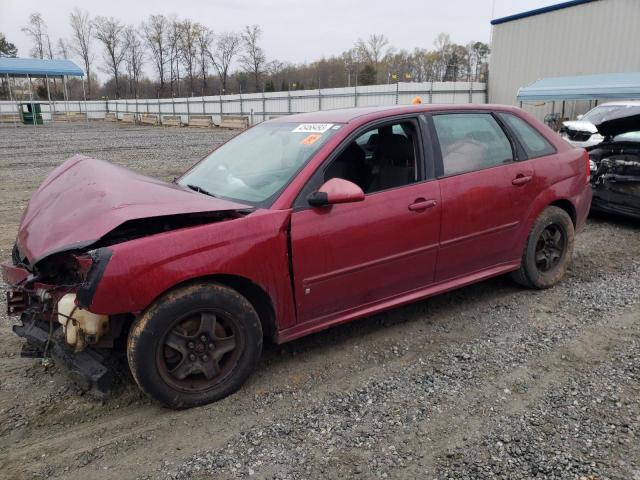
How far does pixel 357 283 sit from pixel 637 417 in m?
1.71

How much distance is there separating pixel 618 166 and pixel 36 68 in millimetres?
40080

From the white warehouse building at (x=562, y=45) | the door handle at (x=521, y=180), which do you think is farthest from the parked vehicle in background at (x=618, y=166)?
the white warehouse building at (x=562, y=45)

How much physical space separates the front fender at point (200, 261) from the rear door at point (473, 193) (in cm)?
130

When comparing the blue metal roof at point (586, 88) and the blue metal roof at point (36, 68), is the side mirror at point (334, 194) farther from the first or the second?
the blue metal roof at point (36, 68)

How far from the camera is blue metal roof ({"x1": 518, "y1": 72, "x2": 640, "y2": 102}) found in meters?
16.3

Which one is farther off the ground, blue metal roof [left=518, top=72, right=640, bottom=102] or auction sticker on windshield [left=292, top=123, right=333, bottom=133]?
blue metal roof [left=518, top=72, right=640, bottom=102]

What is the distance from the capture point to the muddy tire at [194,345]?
2.66 metres

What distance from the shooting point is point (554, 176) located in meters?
4.31

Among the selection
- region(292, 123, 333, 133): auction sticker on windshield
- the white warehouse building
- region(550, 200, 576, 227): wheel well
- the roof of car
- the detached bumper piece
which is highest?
the white warehouse building

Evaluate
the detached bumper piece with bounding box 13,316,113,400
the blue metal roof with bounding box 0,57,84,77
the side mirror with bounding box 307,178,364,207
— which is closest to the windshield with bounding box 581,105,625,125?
the side mirror with bounding box 307,178,364,207

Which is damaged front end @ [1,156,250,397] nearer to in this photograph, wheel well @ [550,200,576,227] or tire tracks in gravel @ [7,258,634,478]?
tire tracks in gravel @ [7,258,634,478]

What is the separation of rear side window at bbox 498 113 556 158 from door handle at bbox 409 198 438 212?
4.06 feet

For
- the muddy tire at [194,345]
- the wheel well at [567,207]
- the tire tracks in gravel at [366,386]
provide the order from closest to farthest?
the tire tracks in gravel at [366,386], the muddy tire at [194,345], the wheel well at [567,207]

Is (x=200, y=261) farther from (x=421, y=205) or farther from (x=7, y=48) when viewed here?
(x=7, y=48)
